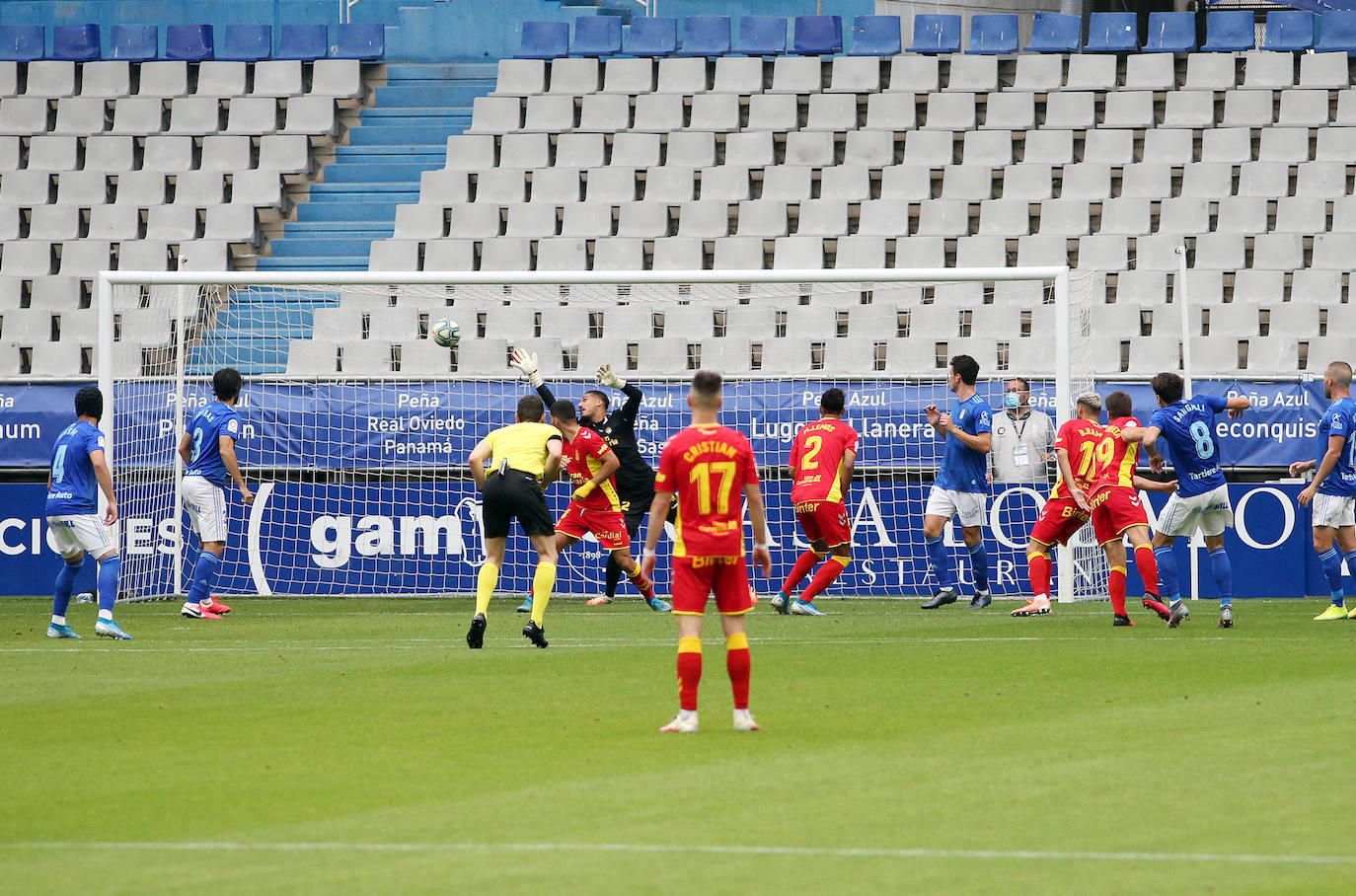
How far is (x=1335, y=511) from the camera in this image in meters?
14.1

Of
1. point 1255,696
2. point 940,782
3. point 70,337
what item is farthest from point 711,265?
point 940,782

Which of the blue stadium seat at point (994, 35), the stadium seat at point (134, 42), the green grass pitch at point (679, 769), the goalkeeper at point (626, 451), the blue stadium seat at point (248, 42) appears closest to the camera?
the green grass pitch at point (679, 769)

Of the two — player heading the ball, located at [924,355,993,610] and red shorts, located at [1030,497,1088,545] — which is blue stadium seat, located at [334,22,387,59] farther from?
red shorts, located at [1030,497,1088,545]

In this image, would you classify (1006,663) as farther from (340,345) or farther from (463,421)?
(340,345)

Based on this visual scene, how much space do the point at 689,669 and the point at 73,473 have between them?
25.2ft

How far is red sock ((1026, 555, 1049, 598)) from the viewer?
14.6 m

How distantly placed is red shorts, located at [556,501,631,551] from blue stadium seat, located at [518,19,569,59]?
11.3 m

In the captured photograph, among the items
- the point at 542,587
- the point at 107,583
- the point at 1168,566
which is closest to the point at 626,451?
the point at 542,587

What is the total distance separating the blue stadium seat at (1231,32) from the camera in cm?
2403

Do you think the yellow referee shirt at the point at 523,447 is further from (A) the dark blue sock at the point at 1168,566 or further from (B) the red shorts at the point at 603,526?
(A) the dark blue sock at the point at 1168,566

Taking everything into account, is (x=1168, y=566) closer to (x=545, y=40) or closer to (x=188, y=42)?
(x=545, y=40)

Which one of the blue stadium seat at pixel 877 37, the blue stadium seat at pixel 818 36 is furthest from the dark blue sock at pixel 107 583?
the blue stadium seat at pixel 877 37

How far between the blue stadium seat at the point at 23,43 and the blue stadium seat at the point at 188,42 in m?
2.27

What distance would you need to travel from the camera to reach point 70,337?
872 inches
